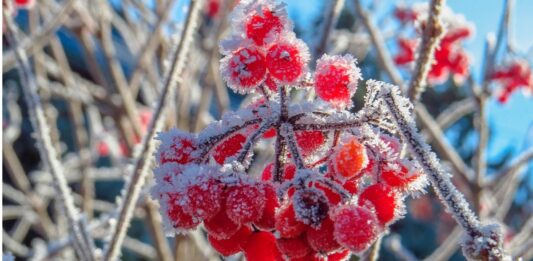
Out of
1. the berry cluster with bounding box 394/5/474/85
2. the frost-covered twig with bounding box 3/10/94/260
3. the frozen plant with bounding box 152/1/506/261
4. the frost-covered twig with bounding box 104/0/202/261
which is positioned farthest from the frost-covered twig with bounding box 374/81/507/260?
the berry cluster with bounding box 394/5/474/85

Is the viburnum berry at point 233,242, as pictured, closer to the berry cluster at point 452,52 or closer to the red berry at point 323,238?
the red berry at point 323,238

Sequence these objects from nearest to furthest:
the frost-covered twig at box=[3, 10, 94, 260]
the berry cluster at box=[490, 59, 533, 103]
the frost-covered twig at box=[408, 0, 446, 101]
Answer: the frost-covered twig at box=[408, 0, 446, 101], the frost-covered twig at box=[3, 10, 94, 260], the berry cluster at box=[490, 59, 533, 103]

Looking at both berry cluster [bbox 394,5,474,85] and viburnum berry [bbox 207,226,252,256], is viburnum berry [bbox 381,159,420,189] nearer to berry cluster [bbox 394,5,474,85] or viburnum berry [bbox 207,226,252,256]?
viburnum berry [bbox 207,226,252,256]

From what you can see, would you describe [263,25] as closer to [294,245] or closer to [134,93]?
[294,245]

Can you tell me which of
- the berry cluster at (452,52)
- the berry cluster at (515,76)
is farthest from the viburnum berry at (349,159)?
the berry cluster at (515,76)

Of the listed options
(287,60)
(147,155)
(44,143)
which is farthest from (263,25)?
(44,143)

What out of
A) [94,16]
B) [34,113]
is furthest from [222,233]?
[94,16]

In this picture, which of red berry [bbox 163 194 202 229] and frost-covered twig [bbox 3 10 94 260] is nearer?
red berry [bbox 163 194 202 229]
